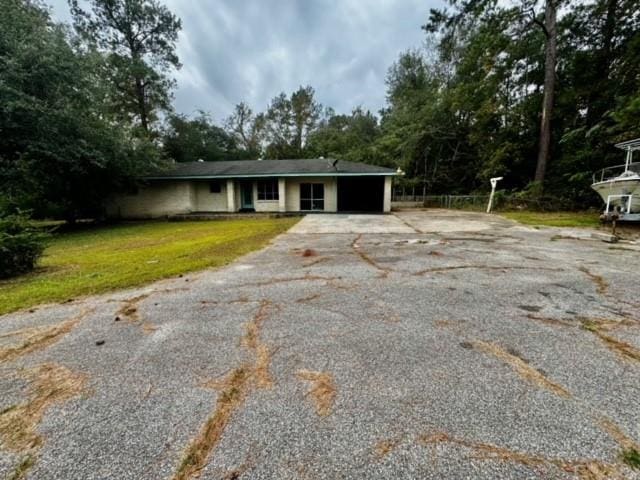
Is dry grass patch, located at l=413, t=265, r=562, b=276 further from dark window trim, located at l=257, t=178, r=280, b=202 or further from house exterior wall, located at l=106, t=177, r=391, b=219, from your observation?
dark window trim, located at l=257, t=178, r=280, b=202

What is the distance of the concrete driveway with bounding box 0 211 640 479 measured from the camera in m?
1.24

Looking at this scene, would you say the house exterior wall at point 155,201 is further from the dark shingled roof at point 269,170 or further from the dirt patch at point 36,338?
the dirt patch at point 36,338

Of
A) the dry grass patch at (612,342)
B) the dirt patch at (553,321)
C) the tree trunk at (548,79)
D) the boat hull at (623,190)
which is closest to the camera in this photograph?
the dry grass patch at (612,342)

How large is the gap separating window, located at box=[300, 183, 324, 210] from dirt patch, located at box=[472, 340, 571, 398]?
14.1m

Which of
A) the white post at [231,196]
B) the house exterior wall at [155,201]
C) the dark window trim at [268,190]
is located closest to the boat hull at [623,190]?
the dark window trim at [268,190]

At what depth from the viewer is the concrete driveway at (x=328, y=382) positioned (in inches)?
48.9

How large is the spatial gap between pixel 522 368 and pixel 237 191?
16.0m

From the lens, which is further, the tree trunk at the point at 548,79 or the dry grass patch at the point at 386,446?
the tree trunk at the point at 548,79

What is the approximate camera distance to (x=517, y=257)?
502 cm

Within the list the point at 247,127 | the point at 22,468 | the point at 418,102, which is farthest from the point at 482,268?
the point at 247,127

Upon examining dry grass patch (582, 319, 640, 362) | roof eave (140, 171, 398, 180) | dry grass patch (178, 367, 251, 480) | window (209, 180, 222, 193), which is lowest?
dry grass patch (178, 367, 251, 480)

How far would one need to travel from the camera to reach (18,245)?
184 inches

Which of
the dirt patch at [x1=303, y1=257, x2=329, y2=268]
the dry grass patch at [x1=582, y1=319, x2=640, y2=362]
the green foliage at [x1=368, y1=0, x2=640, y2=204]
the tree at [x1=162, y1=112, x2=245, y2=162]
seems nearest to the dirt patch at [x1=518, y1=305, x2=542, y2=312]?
the dry grass patch at [x1=582, y1=319, x2=640, y2=362]

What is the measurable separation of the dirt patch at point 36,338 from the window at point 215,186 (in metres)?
14.5
